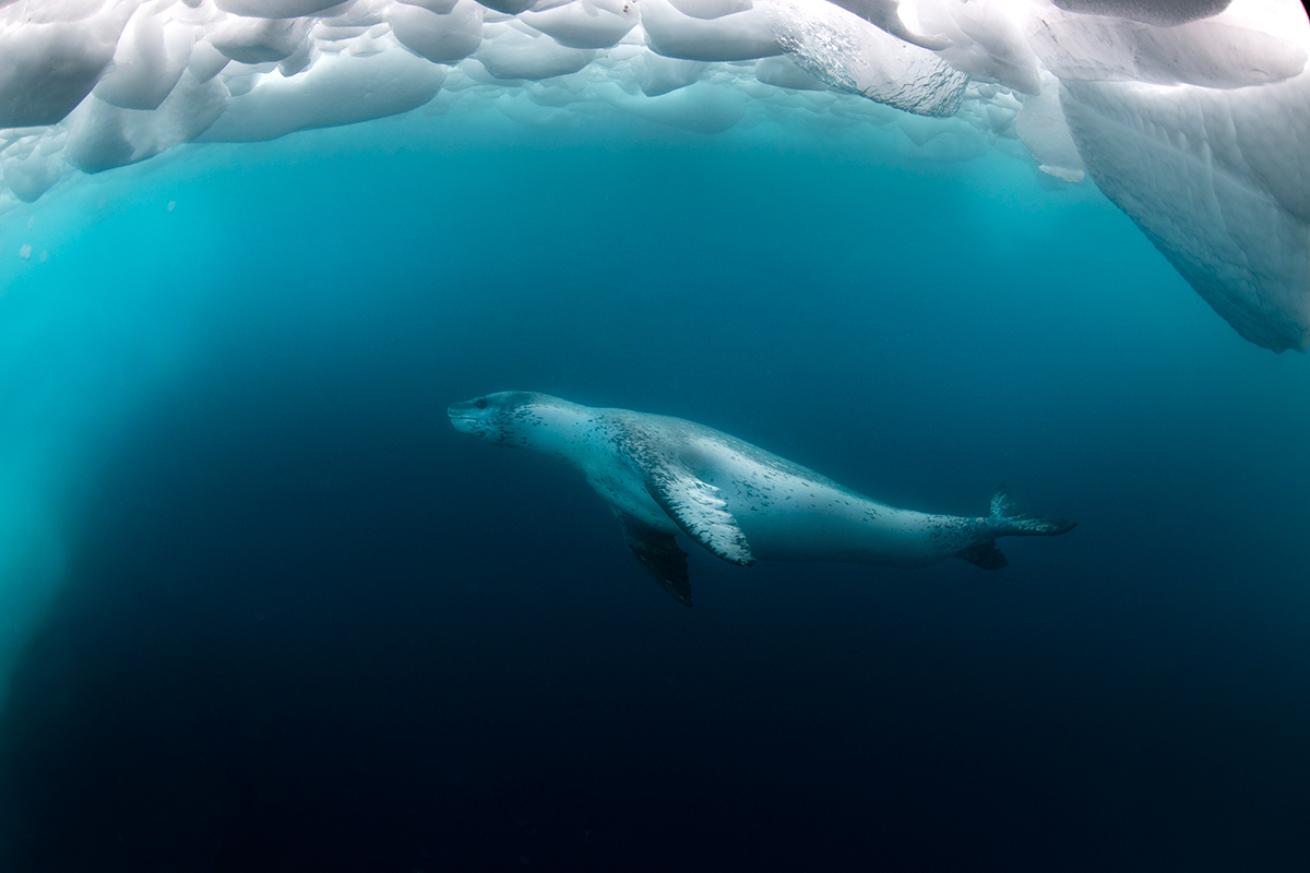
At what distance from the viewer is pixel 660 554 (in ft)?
19.5

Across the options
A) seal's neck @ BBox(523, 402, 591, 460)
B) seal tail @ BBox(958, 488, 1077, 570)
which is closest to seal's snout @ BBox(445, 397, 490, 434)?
seal's neck @ BBox(523, 402, 591, 460)

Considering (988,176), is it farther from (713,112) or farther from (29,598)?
(29,598)

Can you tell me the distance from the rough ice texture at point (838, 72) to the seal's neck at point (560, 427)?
373cm

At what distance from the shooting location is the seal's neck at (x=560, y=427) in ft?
20.2

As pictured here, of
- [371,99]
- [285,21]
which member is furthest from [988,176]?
[285,21]

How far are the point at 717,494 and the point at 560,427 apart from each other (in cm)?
181

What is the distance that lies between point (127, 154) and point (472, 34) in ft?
16.6

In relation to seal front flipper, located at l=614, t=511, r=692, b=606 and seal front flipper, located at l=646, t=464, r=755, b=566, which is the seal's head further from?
seal front flipper, located at l=646, t=464, r=755, b=566

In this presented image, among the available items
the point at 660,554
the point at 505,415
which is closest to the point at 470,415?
the point at 505,415

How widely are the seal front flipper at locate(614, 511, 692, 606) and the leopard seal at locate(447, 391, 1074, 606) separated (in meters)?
0.01

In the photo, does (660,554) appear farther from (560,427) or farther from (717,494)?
(560,427)

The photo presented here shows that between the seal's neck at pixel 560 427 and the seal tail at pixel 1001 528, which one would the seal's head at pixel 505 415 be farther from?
the seal tail at pixel 1001 528

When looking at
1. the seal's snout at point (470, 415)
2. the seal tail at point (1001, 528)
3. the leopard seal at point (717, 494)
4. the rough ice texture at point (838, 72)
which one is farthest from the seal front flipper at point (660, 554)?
the rough ice texture at point (838, 72)

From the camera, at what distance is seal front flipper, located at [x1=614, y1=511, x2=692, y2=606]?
568cm
